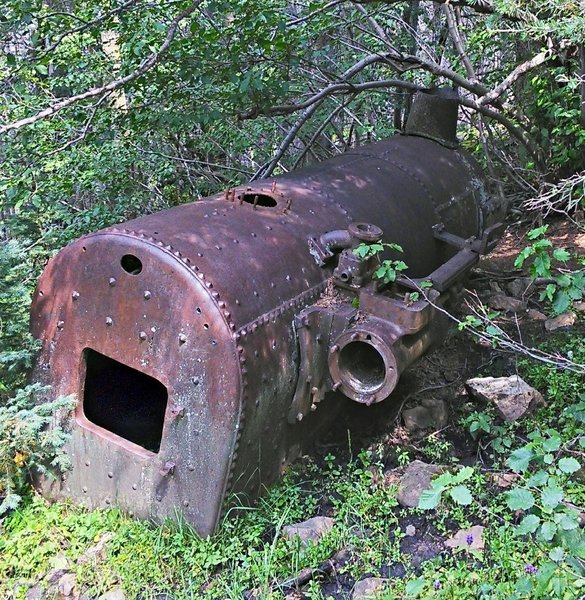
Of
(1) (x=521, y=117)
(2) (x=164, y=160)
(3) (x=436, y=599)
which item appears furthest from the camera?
(2) (x=164, y=160)

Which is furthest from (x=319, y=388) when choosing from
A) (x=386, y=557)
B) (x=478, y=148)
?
(x=478, y=148)

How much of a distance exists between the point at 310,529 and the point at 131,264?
1.62 metres

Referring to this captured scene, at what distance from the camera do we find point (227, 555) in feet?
9.69

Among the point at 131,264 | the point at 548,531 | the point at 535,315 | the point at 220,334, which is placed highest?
the point at 131,264

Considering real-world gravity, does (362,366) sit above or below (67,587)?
above

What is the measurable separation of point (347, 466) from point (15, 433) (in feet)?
6.16

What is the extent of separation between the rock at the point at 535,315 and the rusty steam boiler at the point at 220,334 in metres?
1.71

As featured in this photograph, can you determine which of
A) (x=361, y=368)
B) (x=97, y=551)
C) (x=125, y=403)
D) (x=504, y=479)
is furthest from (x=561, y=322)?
(x=97, y=551)

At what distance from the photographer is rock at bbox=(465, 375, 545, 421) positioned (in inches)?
153

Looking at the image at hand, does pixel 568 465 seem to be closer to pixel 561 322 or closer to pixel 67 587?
pixel 67 587

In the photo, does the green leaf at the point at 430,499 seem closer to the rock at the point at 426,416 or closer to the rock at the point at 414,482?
the rock at the point at 414,482

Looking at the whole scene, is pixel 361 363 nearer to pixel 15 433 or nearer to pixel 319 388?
pixel 319 388

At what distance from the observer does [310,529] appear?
3.11 m

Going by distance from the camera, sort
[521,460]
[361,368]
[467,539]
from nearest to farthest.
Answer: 1. [521,460]
2. [467,539]
3. [361,368]
